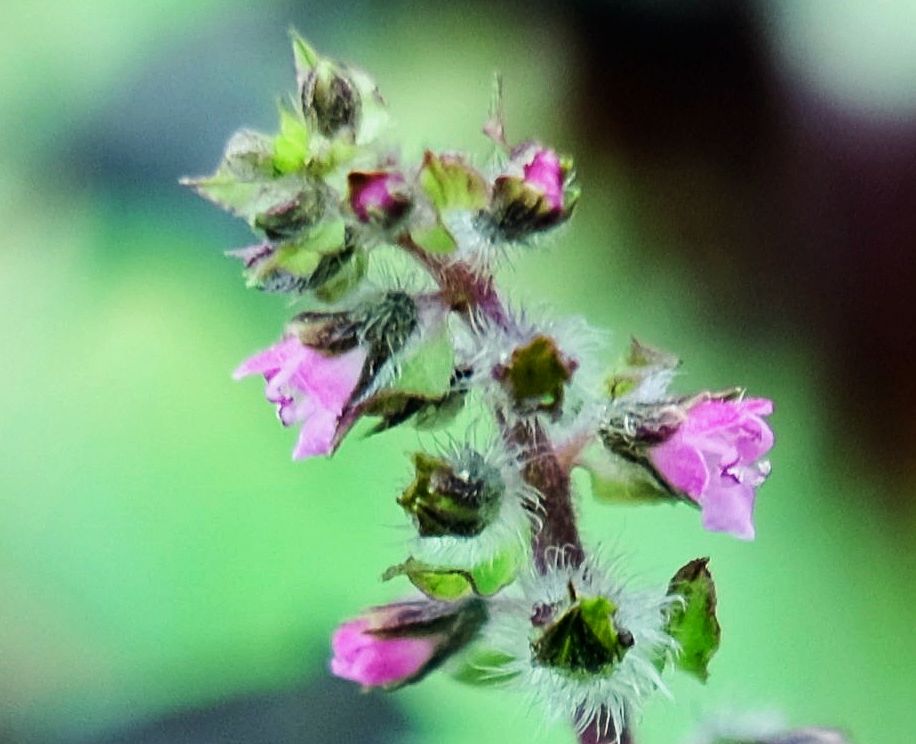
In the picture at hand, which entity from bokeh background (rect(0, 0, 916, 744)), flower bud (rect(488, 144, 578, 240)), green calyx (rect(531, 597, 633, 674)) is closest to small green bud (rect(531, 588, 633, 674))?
green calyx (rect(531, 597, 633, 674))

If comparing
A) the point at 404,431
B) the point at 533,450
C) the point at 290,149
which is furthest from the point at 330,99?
the point at 404,431

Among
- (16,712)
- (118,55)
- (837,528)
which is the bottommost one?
(16,712)

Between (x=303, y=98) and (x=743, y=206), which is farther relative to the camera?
(x=743, y=206)

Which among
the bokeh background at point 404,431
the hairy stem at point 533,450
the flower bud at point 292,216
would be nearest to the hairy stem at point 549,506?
the hairy stem at point 533,450

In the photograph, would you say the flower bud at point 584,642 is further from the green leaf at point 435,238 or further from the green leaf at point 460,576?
the green leaf at point 435,238

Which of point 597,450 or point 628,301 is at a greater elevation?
point 628,301

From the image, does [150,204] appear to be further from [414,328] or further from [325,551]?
[414,328]

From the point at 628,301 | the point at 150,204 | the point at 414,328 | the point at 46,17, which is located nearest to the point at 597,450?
the point at 414,328
